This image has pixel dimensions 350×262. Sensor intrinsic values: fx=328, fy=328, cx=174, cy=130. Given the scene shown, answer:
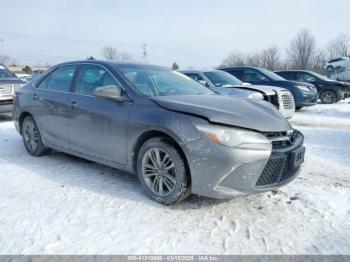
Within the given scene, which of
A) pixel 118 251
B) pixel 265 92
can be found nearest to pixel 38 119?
pixel 118 251

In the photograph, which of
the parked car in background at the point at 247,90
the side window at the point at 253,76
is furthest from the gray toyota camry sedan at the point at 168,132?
the side window at the point at 253,76

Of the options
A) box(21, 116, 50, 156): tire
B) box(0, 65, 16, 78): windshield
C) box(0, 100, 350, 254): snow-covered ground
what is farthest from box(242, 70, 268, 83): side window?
box(21, 116, 50, 156): tire

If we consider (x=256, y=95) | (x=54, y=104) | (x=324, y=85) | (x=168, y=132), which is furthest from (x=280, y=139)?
(x=324, y=85)

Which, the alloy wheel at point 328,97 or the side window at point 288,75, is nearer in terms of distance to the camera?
the alloy wheel at point 328,97

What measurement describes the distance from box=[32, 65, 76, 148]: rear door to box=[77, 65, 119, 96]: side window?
222 millimetres

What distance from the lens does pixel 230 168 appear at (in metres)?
2.98

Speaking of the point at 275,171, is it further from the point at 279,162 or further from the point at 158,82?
the point at 158,82

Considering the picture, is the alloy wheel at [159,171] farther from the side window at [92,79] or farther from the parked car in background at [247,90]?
the parked car in background at [247,90]

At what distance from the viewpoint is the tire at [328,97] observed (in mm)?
14820

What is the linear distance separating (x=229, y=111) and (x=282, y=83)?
9.06m

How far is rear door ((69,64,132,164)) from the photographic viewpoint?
3752 millimetres

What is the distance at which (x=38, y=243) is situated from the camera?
8.82ft

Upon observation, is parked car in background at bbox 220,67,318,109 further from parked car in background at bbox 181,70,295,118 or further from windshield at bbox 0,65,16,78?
windshield at bbox 0,65,16,78

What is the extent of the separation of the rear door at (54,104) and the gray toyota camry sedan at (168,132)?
0.02 meters
